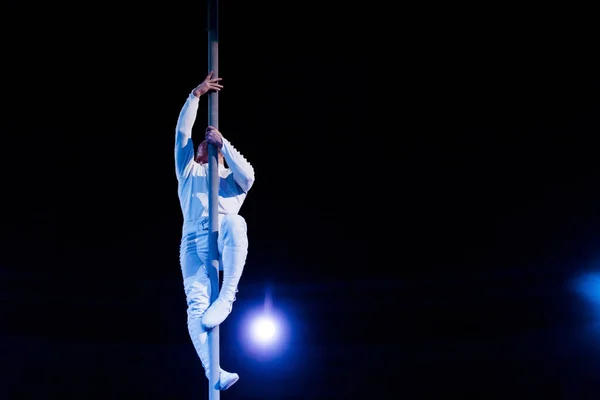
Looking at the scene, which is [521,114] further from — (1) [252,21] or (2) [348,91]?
(1) [252,21]

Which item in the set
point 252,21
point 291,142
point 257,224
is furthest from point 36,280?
point 252,21

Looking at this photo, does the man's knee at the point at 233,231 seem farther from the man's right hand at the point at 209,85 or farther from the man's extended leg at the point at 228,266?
the man's right hand at the point at 209,85

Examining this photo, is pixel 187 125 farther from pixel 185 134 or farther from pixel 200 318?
pixel 200 318

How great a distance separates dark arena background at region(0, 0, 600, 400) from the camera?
5.69 metres

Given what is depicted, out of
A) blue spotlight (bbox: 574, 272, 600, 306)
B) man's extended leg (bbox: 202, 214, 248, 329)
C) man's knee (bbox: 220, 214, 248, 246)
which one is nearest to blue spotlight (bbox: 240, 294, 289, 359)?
man's extended leg (bbox: 202, 214, 248, 329)

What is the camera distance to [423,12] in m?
6.09

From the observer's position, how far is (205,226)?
11.4 ft

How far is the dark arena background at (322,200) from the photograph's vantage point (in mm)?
5691

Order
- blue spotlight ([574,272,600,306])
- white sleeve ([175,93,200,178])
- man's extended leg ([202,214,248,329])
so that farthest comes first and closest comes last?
blue spotlight ([574,272,600,306]) < white sleeve ([175,93,200,178]) < man's extended leg ([202,214,248,329])

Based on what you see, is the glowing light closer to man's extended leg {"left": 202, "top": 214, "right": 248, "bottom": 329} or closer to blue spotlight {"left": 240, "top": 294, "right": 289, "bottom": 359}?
blue spotlight {"left": 240, "top": 294, "right": 289, "bottom": 359}

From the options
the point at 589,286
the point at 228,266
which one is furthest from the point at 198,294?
the point at 589,286

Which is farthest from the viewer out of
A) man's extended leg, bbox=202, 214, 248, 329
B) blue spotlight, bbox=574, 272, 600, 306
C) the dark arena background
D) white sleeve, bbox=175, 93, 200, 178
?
blue spotlight, bbox=574, 272, 600, 306

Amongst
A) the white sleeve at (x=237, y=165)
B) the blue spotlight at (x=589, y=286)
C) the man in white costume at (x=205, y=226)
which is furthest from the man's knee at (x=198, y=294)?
the blue spotlight at (x=589, y=286)

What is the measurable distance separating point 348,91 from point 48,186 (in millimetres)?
3348
